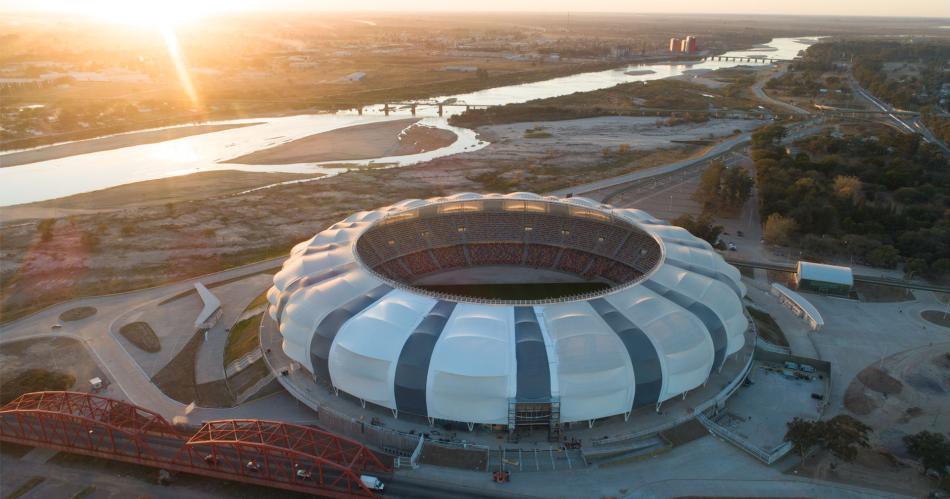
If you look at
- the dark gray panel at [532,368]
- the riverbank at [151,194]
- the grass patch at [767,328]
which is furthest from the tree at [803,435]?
the riverbank at [151,194]

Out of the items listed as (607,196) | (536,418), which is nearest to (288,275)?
(536,418)

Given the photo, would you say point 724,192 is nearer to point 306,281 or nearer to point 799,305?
point 799,305

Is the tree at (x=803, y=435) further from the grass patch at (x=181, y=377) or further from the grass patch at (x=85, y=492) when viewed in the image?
the grass patch at (x=85, y=492)

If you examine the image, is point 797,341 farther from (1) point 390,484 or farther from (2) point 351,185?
(2) point 351,185

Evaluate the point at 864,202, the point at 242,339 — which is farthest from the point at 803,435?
the point at 864,202

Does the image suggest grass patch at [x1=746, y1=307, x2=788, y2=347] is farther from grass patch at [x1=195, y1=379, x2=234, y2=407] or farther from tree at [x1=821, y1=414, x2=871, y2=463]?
grass patch at [x1=195, y1=379, x2=234, y2=407]

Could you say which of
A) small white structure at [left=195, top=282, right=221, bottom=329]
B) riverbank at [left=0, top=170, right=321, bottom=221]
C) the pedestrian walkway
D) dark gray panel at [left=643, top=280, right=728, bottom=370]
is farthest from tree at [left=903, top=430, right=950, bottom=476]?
riverbank at [left=0, top=170, right=321, bottom=221]
